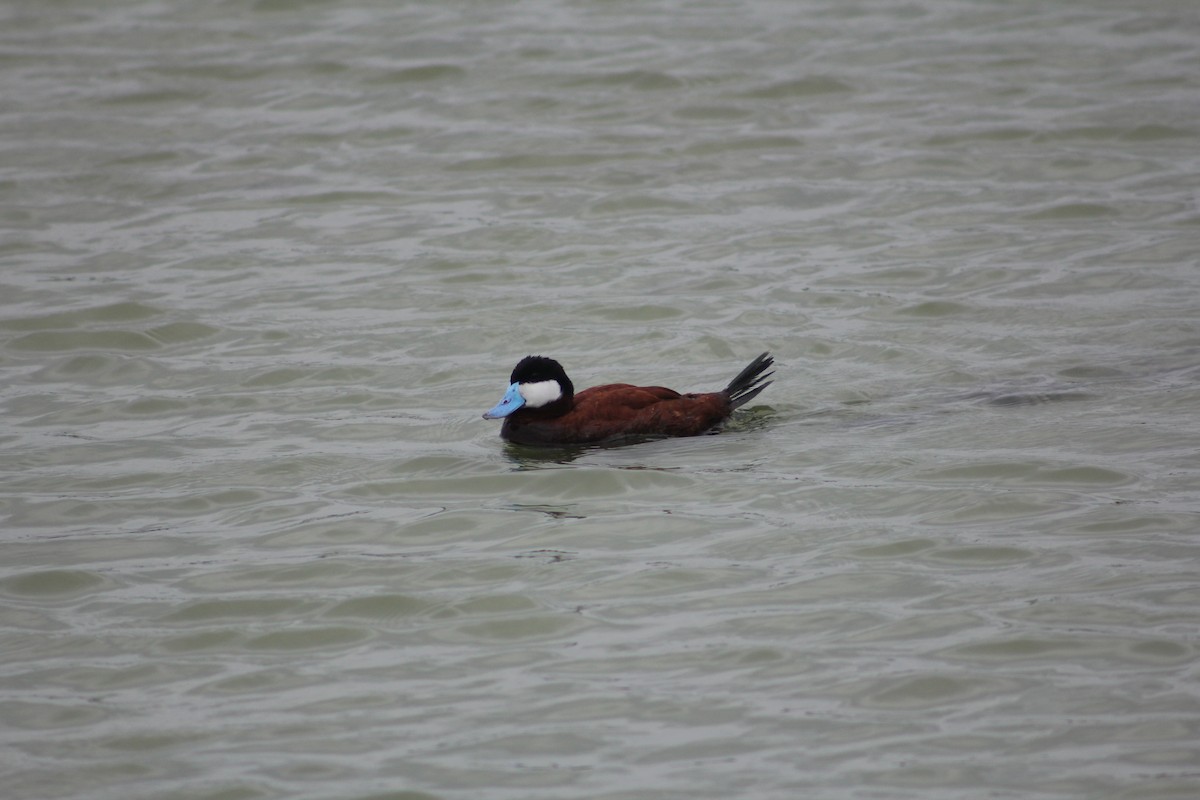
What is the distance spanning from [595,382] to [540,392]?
4.17 feet

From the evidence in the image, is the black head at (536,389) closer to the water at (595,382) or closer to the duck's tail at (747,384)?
the water at (595,382)

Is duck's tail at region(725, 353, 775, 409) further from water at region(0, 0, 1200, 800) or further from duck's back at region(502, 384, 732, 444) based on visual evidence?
duck's back at region(502, 384, 732, 444)

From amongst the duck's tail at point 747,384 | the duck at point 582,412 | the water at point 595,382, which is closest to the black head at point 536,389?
the duck at point 582,412

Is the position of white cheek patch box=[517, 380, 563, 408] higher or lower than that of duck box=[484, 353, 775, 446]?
higher

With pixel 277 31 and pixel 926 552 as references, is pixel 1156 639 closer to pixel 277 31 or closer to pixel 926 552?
pixel 926 552

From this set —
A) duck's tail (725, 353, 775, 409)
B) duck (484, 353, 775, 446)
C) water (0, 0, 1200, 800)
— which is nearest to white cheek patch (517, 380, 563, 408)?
duck (484, 353, 775, 446)

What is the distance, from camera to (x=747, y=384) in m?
8.06

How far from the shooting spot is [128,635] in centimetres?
598

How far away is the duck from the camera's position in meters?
7.68

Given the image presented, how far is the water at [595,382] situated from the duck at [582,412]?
102 millimetres

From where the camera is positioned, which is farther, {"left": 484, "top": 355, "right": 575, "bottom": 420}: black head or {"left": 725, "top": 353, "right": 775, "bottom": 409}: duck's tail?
{"left": 725, "top": 353, "right": 775, "bottom": 409}: duck's tail

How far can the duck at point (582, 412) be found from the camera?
25.2ft

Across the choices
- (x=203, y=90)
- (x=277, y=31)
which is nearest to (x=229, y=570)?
(x=203, y=90)

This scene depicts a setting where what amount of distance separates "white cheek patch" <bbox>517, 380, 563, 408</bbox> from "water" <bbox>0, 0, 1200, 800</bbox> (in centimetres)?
25
